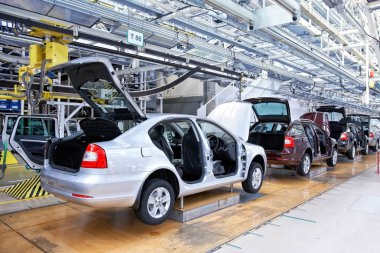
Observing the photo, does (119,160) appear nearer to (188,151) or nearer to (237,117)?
(188,151)

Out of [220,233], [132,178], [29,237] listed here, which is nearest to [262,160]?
[220,233]

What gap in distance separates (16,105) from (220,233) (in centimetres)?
1306

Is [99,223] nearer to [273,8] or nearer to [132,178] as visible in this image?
[132,178]

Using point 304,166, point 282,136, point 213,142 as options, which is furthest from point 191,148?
point 304,166

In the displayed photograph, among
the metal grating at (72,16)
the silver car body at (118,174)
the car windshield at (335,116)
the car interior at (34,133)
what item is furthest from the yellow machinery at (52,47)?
the car windshield at (335,116)

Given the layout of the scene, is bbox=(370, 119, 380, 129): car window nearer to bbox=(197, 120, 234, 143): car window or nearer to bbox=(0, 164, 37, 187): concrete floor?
bbox=(197, 120, 234, 143): car window

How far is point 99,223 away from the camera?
13.7ft

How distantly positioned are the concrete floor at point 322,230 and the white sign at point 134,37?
3.38 meters

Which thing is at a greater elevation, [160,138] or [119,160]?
[160,138]

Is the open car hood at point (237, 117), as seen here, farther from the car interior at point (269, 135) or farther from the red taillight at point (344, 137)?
the red taillight at point (344, 137)

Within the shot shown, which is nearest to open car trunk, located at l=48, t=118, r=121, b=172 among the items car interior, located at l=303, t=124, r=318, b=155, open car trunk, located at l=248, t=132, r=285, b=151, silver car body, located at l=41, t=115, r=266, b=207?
silver car body, located at l=41, t=115, r=266, b=207

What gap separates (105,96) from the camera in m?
4.12

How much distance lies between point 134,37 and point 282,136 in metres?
4.21

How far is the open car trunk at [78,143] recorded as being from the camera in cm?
372
